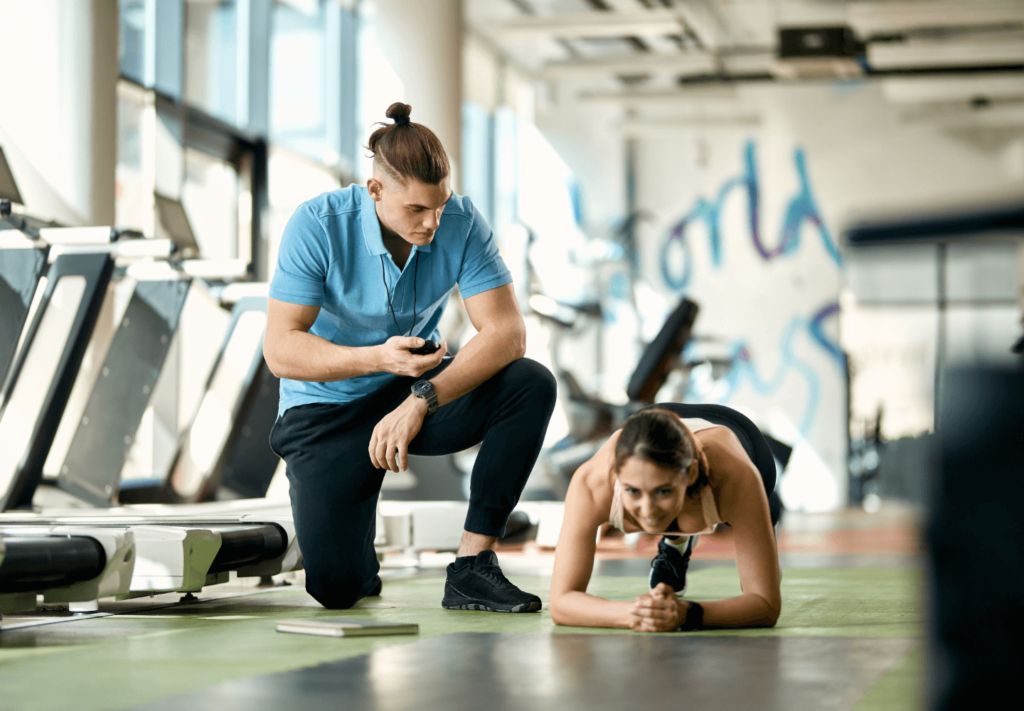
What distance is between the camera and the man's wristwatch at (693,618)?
6.63ft

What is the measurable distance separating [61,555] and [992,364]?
1877mm

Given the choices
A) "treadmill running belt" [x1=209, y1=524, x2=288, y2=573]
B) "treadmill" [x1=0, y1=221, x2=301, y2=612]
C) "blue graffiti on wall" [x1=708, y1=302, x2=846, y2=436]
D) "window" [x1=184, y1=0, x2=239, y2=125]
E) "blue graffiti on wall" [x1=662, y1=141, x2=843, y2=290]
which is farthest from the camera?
"blue graffiti on wall" [x1=662, y1=141, x2=843, y2=290]

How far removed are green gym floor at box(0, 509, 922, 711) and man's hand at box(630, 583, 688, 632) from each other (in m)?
0.03

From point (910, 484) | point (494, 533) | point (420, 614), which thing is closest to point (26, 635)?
point (420, 614)

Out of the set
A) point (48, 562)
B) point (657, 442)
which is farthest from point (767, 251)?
point (48, 562)

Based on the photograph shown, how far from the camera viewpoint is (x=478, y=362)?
94.3 inches

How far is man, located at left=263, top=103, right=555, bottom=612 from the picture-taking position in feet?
7.76

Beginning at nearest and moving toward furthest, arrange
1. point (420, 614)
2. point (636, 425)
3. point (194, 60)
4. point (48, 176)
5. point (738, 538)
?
point (636, 425) < point (738, 538) < point (420, 614) < point (48, 176) < point (194, 60)

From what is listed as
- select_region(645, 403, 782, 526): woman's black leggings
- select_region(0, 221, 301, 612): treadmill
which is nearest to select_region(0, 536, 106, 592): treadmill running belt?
select_region(0, 221, 301, 612): treadmill

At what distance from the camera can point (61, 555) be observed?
2086 mm

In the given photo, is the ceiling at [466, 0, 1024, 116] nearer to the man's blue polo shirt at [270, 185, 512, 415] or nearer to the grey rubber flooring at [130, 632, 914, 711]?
the man's blue polo shirt at [270, 185, 512, 415]

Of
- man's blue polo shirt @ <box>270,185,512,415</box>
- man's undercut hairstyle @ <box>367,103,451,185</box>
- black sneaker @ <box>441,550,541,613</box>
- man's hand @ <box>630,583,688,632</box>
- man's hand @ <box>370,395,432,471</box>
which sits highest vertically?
man's undercut hairstyle @ <box>367,103,451,185</box>

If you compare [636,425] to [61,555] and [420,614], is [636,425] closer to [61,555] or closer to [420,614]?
[420,614]

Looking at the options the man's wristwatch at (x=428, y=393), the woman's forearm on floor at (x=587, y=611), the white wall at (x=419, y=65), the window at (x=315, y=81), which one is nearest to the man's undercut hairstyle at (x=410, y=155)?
the man's wristwatch at (x=428, y=393)
